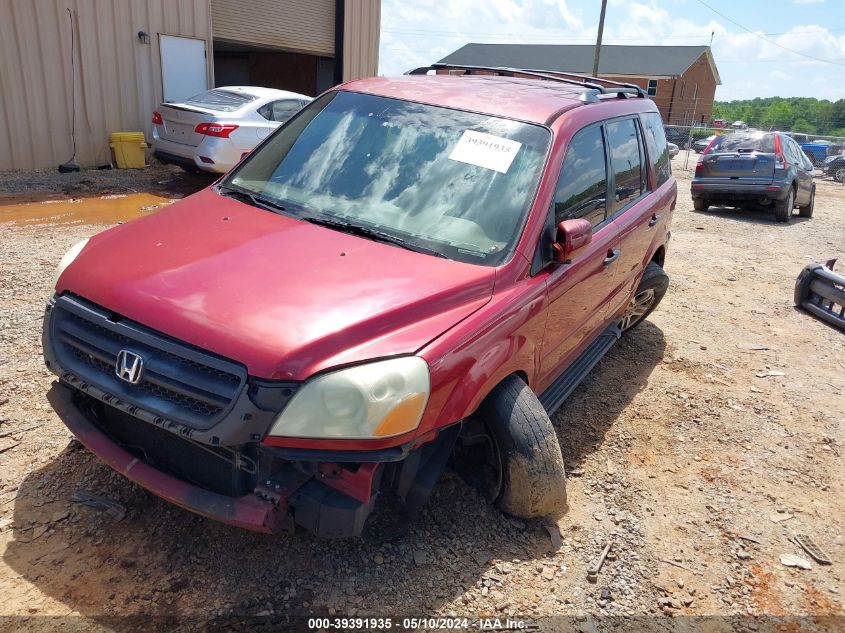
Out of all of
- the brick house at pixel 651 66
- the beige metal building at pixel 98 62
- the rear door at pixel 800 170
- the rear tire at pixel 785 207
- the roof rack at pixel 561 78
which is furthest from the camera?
the brick house at pixel 651 66

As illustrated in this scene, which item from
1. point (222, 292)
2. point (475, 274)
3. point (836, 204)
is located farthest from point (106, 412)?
point (836, 204)

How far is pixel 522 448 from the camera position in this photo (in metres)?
2.75

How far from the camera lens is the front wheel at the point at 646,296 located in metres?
5.01

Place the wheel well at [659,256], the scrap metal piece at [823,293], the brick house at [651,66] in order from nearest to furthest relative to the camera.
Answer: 1. the wheel well at [659,256]
2. the scrap metal piece at [823,293]
3. the brick house at [651,66]

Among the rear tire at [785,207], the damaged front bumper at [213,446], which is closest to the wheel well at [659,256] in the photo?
the damaged front bumper at [213,446]

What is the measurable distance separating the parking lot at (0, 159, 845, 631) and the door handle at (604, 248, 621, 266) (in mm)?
1057

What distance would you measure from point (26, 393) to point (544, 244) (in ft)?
9.90

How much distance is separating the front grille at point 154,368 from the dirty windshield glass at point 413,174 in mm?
1036

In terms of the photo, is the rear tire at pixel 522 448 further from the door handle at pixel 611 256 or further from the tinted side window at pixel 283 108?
the tinted side window at pixel 283 108

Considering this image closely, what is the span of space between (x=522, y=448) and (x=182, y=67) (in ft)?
43.8

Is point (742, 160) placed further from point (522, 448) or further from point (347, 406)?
point (347, 406)

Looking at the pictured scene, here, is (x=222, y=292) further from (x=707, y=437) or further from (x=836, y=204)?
(x=836, y=204)

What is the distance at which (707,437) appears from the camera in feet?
13.4

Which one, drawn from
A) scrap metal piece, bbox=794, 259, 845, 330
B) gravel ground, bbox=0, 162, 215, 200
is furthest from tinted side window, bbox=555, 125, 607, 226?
gravel ground, bbox=0, 162, 215, 200
